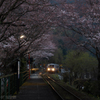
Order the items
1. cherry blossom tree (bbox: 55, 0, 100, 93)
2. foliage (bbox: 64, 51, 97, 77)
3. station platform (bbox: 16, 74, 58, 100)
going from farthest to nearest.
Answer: foliage (bbox: 64, 51, 97, 77)
cherry blossom tree (bbox: 55, 0, 100, 93)
station platform (bbox: 16, 74, 58, 100)

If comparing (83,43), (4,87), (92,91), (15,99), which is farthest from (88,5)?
(4,87)

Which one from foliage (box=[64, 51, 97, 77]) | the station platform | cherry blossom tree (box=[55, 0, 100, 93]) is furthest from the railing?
foliage (box=[64, 51, 97, 77])

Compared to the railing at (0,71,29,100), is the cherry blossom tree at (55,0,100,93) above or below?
above

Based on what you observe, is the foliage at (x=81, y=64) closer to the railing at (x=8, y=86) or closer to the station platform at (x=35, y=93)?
the station platform at (x=35, y=93)

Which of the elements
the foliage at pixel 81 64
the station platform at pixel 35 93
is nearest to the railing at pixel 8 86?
the station platform at pixel 35 93

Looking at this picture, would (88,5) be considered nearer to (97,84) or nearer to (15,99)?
(97,84)

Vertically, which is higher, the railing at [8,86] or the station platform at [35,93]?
the railing at [8,86]

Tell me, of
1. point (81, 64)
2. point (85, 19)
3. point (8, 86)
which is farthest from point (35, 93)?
point (81, 64)

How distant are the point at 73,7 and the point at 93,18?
258 centimetres

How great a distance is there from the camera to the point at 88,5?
18.5 metres

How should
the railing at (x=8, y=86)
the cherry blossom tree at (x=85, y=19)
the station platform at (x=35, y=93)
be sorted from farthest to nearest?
the cherry blossom tree at (x=85, y=19), the station platform at (x=35, y=93), the railing at (x=8, y=86)

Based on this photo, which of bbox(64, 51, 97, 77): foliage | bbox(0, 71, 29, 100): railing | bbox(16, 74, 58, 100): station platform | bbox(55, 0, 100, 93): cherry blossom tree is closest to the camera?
bbox(0, 71, 29, 100): railing

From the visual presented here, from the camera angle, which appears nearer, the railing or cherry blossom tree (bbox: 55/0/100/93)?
the railing

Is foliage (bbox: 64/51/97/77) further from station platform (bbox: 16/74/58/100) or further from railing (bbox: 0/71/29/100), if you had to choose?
railing (bbox: 0/71/29/100)
